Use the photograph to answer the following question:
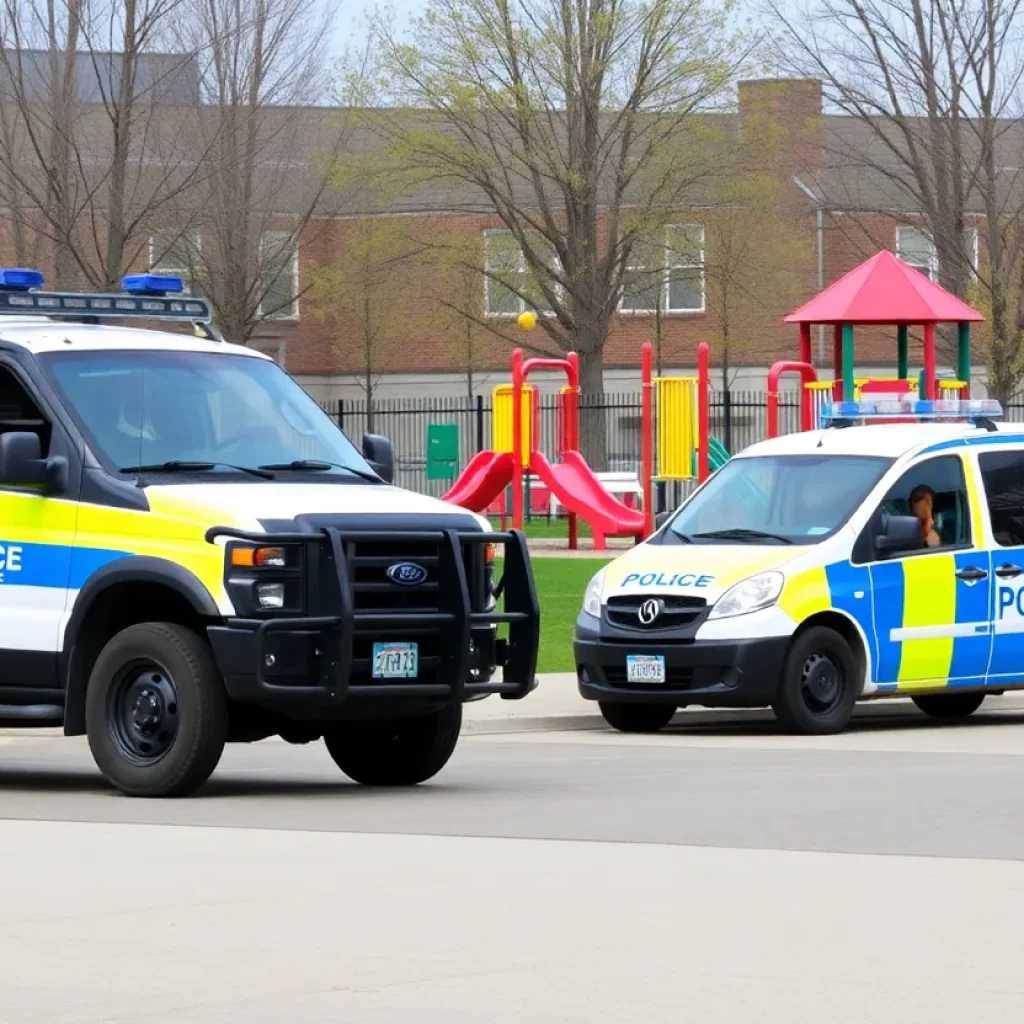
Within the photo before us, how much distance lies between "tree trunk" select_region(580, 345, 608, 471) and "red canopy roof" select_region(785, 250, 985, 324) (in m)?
18.1

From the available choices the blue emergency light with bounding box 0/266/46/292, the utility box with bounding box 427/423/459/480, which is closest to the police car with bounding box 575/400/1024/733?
the blue emergency light with bounding box 0/266/46/292

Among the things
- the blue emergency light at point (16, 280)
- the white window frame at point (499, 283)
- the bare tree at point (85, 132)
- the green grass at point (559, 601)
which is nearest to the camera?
the blue emergency light at point (16, 280)

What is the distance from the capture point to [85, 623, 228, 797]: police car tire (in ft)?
38.4

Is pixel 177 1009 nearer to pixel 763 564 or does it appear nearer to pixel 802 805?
pixel 802 805

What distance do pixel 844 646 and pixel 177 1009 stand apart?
990 centimetres

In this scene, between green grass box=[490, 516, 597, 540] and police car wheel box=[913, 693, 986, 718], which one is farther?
green grass box=[490, 516, 597, 540]

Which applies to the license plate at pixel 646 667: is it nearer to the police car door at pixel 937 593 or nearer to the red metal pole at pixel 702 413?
the police car door at pixel 937 593

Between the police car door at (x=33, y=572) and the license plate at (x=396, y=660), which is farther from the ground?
the police car door at (x=33, y=572)

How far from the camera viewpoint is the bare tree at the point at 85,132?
28.2 metres

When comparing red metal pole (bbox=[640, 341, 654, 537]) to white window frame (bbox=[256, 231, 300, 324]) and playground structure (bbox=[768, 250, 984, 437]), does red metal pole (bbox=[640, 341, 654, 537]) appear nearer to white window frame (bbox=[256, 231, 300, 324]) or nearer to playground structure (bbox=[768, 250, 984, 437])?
playground structure (bbox=[768, 250, 984, 437])

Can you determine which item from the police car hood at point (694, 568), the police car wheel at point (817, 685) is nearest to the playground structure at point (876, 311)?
the police car hood at point (694, 568)

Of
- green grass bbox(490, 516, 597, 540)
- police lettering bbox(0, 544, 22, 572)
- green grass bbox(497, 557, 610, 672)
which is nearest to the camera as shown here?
police lettering bbox(0, 544, 22, 572)

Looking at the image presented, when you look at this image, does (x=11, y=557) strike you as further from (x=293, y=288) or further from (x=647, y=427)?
(x=293, y=288)

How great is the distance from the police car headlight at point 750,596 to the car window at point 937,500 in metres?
1.21
